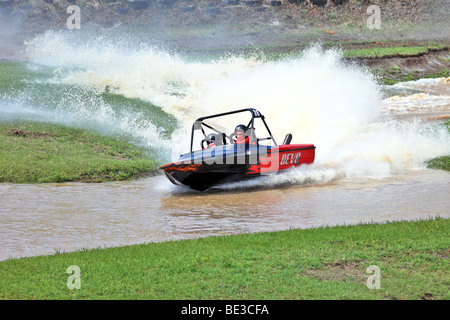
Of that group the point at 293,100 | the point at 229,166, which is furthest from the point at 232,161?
the point at 293,100

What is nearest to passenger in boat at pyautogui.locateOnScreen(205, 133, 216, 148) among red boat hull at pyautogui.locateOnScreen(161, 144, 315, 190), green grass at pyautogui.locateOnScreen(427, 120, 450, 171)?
red boat hull at pyautogui.locateOnScreen(161, 144, 315, 190)

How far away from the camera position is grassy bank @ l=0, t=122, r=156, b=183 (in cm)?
1609

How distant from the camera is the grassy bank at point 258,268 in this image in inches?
269

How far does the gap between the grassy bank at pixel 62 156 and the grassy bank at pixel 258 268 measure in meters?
7.62

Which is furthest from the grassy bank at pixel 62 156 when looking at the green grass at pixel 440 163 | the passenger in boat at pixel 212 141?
the green grass at pixel 440 163

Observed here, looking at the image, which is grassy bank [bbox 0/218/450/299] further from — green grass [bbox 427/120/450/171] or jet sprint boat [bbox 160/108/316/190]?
green grass [bbox 427/120/450/171]

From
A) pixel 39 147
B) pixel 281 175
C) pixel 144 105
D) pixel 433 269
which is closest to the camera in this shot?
pixel 433 269

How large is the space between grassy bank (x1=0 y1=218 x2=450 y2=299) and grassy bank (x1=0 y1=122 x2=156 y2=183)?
300 inches

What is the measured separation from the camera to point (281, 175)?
50.1 ft

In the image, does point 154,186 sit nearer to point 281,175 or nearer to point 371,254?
point 281,175

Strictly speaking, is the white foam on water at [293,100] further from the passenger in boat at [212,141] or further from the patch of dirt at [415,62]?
the patch of dirt at [415,62]

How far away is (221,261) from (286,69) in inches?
832
